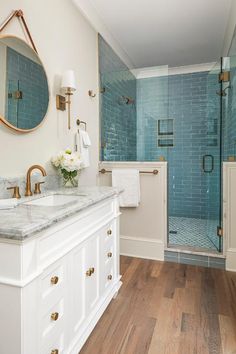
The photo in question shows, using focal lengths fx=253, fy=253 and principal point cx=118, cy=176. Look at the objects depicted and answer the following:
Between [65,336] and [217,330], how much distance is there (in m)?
1.02

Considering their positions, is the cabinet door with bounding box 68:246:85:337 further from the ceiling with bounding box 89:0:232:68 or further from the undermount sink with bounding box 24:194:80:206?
the ceiling with bounding box 89:0:232:68

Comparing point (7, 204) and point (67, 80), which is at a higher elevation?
point (67, 80)

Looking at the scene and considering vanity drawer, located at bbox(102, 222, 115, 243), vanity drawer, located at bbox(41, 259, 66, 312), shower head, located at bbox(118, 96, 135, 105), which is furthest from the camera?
shower head, located at bbox(118, 96, 135, 105)

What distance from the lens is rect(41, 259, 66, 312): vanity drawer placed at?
108 cm

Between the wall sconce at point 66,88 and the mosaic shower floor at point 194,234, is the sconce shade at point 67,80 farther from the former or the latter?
the mosaic shower floor at point 194,234

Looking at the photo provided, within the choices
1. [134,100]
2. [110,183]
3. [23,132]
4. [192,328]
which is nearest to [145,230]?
[110,183]

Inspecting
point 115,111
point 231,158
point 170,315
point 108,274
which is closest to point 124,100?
point 115,111

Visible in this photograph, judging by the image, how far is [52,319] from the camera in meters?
1.14

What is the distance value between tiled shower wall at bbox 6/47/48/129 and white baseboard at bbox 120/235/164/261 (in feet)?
5.69

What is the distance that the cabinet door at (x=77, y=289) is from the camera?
4.36ft

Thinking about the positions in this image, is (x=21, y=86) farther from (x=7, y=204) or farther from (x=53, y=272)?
(x=53, y=272)

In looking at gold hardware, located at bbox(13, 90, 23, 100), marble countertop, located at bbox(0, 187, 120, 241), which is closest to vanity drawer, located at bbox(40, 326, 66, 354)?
marble countertop, located at bbox(0, 187, 120, 241)

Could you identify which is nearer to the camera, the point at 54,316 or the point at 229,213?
the point at 54,316

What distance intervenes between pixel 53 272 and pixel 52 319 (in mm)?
207
